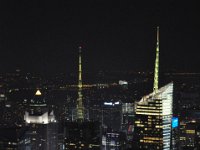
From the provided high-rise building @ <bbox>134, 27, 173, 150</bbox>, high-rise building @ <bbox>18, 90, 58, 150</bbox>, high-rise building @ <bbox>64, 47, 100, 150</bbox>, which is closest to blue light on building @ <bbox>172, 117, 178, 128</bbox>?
high-rise building @ <bbox>134, 27, 173, 150</bbox>

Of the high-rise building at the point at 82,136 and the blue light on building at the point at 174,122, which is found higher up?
the blue light on building at the point at 174,122

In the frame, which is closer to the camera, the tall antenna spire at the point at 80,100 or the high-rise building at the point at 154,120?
the high-rise building at the point at 154,120

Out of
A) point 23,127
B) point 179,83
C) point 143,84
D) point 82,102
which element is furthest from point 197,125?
point 23,127

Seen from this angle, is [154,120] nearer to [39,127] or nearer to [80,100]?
[80,100]

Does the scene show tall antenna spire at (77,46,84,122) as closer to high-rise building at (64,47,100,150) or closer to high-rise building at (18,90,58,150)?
high-rise building at (18,90,58,150)

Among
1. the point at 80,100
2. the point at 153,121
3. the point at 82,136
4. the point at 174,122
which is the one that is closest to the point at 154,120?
the point at 153,121

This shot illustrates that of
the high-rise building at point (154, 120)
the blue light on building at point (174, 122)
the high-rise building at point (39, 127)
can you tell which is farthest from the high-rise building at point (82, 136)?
the blue light on building at point (174, 122)

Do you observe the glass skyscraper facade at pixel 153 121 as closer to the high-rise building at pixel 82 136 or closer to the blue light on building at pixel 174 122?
the blue light on building at pixel 174 122

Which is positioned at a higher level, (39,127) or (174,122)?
(174,122)
